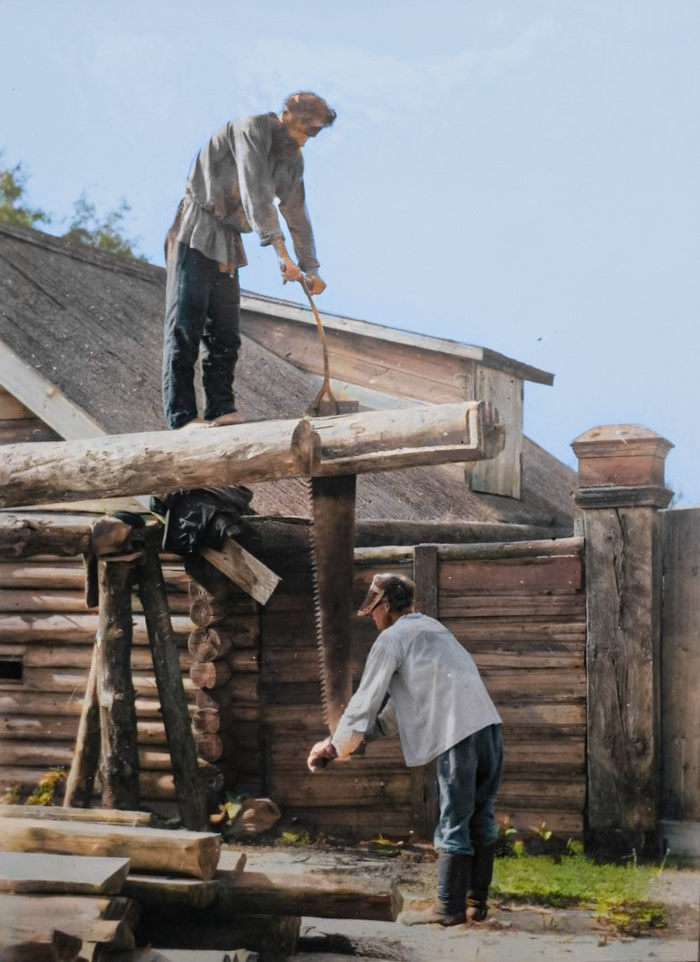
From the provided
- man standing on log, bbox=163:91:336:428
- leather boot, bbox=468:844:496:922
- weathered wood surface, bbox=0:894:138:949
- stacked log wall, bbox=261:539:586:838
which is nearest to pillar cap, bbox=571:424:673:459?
stacked log wall, bbox=261:539:586:838

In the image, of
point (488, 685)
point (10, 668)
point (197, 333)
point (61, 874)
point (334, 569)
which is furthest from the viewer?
point (10, 668)

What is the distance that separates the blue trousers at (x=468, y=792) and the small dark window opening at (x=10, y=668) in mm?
3813

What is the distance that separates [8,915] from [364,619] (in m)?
3.21

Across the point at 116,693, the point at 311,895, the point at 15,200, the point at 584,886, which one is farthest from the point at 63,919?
the point at 15,200

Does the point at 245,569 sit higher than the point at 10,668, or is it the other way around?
the point at 245,569

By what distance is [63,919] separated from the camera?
4895mm

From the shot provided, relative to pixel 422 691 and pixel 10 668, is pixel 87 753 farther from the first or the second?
pixel 422 691

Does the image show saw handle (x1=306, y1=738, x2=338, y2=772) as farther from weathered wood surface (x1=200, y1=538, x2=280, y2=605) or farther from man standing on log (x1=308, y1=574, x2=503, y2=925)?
weathered wood surface (x1=200, y1=538, x2=280, y2=605)

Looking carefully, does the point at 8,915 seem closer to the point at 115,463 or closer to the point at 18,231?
the point at 115,463

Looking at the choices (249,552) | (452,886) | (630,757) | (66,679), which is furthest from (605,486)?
(66,679)

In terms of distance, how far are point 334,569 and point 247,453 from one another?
635 mm

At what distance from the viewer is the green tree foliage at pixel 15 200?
7.48 m

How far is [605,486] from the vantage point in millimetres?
7164

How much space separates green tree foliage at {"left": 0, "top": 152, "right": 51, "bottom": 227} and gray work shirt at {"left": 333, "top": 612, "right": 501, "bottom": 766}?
3182mm
